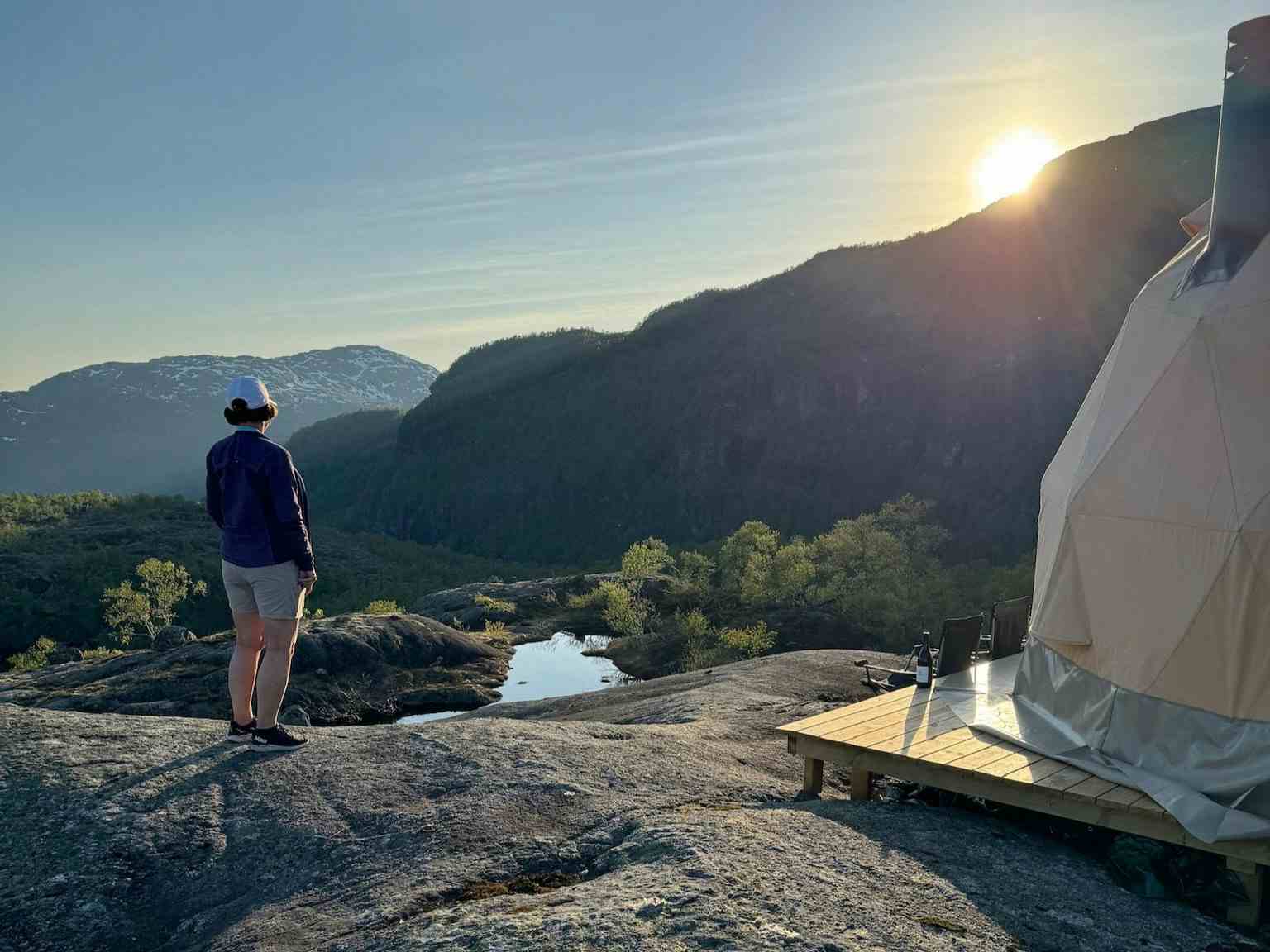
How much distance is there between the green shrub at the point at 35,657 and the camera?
29359mm

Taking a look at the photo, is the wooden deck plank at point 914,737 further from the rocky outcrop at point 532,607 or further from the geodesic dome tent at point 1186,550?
the rocky outcrop at point 532,607

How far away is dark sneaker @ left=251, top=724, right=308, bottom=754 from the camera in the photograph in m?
6.23

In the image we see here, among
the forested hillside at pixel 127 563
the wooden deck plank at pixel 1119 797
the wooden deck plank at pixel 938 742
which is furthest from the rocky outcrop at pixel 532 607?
the wooden deck plank at pixel 1119 797

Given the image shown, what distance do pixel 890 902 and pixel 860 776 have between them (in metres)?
2.16

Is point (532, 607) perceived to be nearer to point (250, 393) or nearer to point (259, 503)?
point (259, 503)

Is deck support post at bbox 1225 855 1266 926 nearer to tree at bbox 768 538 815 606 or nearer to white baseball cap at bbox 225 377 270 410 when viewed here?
white baseball cap at bbox 225 377 270 410

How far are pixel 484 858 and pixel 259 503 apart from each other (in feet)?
8.44

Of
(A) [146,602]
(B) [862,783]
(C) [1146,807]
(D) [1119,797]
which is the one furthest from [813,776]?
(A) [146,602]

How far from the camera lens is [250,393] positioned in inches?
228

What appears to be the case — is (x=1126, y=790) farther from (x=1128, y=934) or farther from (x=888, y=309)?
(x=888, y=309)

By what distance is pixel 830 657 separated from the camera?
14.1 meters

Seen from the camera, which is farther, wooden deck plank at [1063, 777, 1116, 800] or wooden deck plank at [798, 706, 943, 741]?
wooden deck plank at [798, 706, 943, 741]

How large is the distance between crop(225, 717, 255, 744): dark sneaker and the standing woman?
48cm

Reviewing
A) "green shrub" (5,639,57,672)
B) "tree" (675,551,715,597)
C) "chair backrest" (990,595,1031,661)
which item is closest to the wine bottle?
"chair backrest" (990,595,1031,661)
